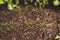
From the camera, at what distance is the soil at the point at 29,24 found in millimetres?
2809

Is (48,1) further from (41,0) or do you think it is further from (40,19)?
(40,19)

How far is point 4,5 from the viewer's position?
3312 mm

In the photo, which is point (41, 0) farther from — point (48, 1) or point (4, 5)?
point (4, 5)

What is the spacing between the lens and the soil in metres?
2.81

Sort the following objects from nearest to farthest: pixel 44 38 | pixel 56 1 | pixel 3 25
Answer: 1. pixel 44 38
2. pixel 3 25
3. pixel 56 1

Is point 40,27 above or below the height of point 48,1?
below

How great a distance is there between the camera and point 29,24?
9.78 ft

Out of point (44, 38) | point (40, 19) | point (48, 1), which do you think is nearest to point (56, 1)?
point (48, 1)

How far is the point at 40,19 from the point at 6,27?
48cm

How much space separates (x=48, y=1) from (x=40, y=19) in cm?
40

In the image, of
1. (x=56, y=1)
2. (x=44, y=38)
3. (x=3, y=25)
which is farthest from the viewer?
(x=56, y=1)

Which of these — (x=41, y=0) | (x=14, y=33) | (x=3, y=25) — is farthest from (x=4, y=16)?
(x=41, y=0)

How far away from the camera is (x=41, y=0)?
325 cm

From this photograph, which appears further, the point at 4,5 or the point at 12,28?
the point at 4,5
